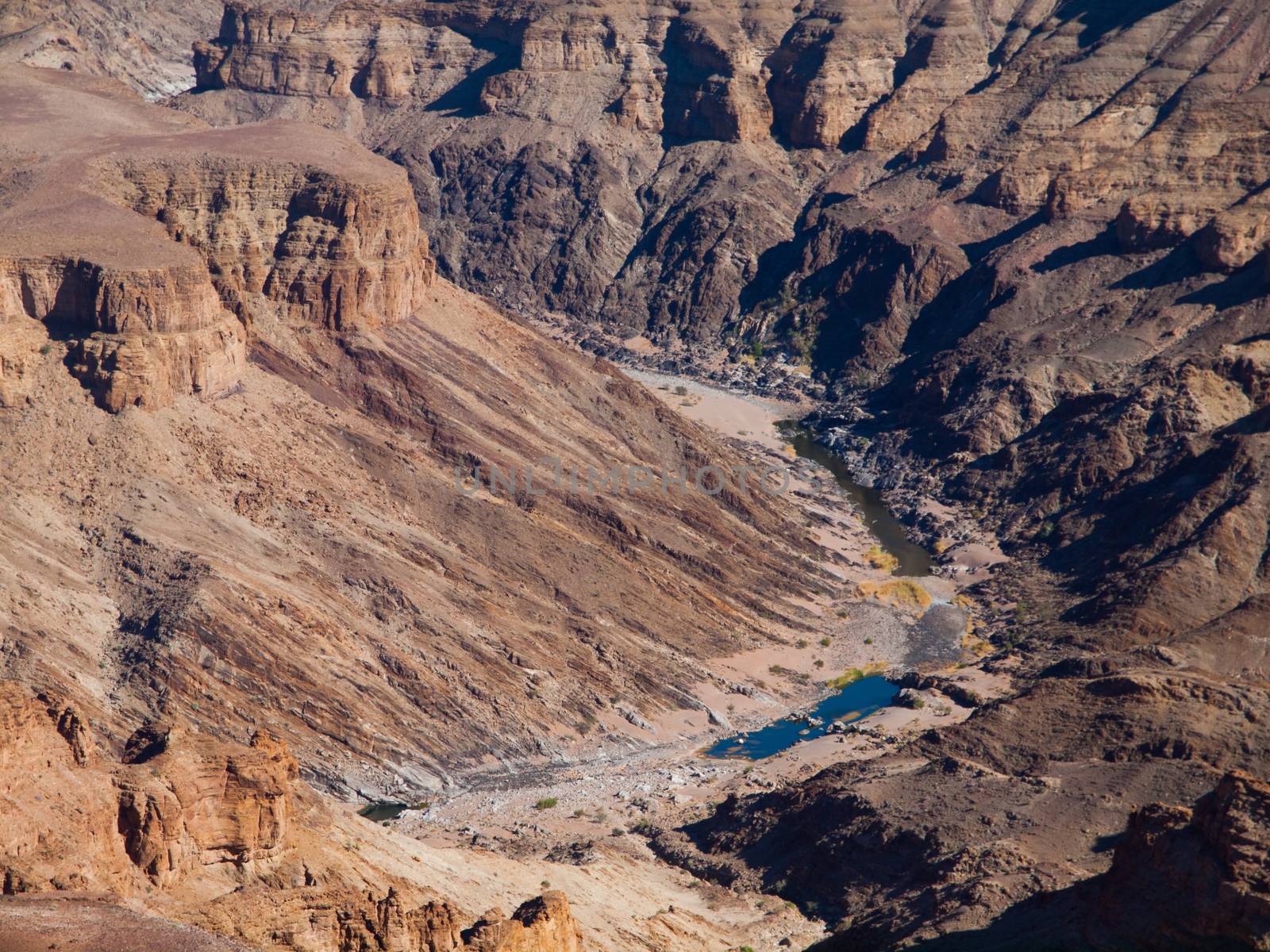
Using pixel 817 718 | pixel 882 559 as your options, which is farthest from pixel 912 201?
pixel 817 718

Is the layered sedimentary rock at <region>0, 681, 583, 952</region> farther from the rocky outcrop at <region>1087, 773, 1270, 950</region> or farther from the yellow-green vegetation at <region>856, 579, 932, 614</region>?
the yellow-green vegetation at <region>856, 579, 932, 614</region>

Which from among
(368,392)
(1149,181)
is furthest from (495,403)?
(1149,181)

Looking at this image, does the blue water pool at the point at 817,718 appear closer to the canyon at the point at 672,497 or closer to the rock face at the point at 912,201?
the canyon at the point at 672,497

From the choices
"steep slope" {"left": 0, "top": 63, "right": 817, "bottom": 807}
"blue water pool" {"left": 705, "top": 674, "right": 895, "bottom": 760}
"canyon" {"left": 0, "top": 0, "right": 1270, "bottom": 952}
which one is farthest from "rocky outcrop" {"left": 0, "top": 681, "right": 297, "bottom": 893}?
"blue water pool" {"left": 705, "top": 674, "right": 895, "bottom": 760}

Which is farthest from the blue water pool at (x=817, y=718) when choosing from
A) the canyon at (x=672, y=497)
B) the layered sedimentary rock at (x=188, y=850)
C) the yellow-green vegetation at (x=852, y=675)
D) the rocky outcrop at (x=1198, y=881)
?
the rocky outcrop at (x=1198, y=881)

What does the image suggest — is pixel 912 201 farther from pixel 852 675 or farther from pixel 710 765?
pixel 710 765

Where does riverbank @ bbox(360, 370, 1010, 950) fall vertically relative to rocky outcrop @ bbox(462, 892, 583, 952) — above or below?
below
